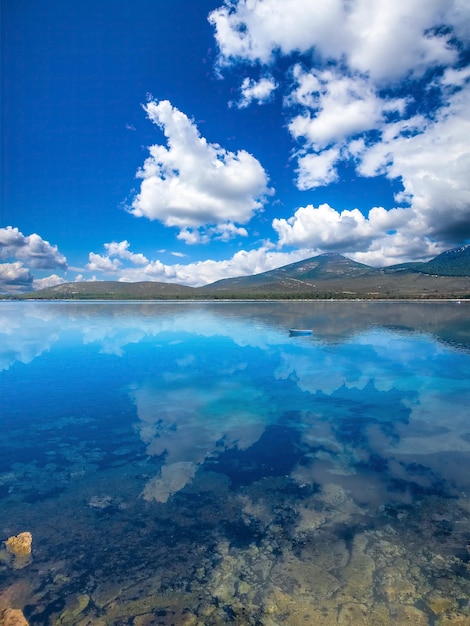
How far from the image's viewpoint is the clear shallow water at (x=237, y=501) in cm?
679

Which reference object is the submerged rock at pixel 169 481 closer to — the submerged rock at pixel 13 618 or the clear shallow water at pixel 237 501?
the clear shallow water at pixel 237 501

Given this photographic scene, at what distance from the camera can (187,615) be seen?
255 inches

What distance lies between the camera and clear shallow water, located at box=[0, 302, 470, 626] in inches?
Answer: 267

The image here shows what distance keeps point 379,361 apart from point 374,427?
16288mm

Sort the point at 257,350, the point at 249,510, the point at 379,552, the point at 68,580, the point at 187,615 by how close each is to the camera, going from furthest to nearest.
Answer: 1. the point at 257,350
2. the point at 249,510
3. the point at 379,552
4. the point at 68,580
5. the point at 187,615

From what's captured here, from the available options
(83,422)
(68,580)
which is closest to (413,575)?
(68,580)

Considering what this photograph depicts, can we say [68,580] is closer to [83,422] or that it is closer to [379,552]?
[379,552]

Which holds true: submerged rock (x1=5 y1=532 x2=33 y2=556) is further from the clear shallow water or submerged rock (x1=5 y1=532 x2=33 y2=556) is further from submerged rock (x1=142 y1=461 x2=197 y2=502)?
submerged rock (x1=142 y1=461 x2=197 y2=502)

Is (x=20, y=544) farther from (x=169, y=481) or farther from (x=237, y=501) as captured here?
(x=237, y=501)

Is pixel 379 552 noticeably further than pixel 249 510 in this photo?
No

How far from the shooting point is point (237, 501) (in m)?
10.1

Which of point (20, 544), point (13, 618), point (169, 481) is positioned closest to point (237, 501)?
point (169, 481)

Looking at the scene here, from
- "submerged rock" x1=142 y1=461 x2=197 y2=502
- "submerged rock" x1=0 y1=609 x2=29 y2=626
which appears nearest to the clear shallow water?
"submerged rock" x1=142 y1=461 x2=197 y2=502

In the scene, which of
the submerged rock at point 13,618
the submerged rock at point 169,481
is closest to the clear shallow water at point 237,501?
the submerged rock at point 169,481
